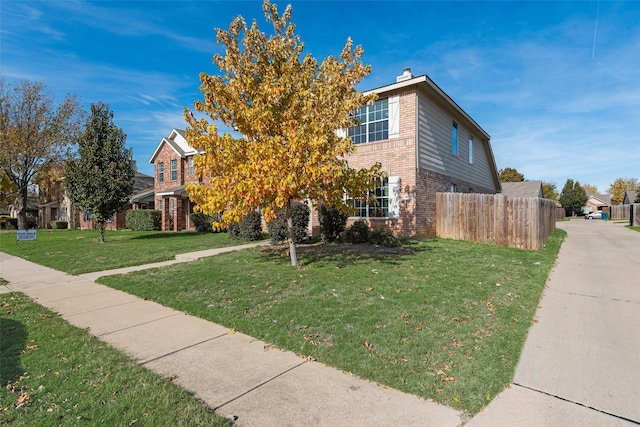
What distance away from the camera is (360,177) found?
7.59m

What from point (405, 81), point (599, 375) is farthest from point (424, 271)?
point (405, 81)

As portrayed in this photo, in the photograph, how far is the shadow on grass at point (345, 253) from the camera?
843cm

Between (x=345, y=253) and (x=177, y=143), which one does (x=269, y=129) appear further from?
(x=177, y=143)

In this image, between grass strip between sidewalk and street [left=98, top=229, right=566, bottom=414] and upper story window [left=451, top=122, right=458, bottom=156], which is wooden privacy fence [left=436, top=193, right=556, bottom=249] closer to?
grass strip between sidewalk and street [left=98, top=229, right=566, bottom=414]

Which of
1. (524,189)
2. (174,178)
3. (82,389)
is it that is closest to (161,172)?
(174,178)

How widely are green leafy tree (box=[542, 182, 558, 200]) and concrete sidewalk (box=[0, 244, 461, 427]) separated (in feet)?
245

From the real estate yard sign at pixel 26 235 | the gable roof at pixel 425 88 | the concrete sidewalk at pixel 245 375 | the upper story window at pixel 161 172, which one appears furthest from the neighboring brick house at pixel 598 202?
the real estate yard sign at pixel 26 235

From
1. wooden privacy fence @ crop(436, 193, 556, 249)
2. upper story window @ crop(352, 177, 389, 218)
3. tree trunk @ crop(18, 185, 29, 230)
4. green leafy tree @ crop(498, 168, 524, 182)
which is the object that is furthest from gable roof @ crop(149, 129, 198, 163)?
green leafy tree @ crop(498, 168, 524, 182)

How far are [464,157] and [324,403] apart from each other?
16665 mm

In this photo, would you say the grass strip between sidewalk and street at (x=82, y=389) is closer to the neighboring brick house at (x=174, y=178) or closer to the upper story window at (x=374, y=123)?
the upper story window at (x=374, y=123)

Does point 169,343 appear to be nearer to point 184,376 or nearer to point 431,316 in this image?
point 184,376

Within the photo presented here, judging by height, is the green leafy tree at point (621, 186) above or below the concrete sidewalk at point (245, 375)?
above

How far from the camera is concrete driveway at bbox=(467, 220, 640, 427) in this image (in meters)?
2.71

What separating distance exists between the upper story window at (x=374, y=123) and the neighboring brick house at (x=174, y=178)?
1332 centimetres
